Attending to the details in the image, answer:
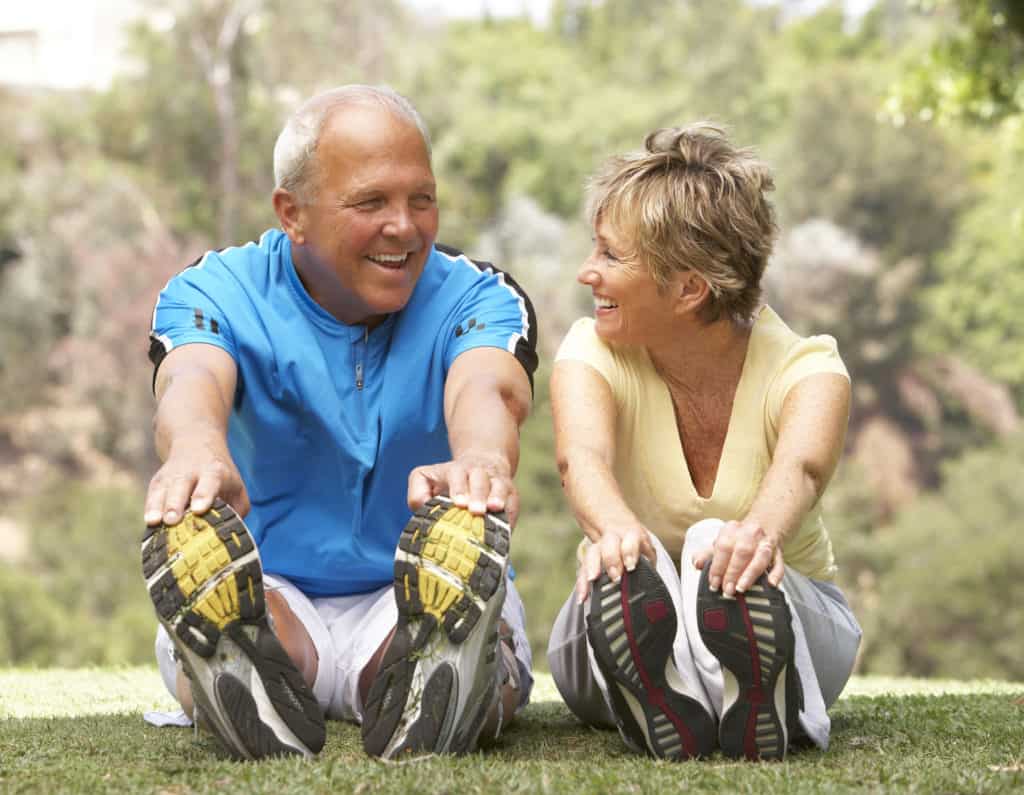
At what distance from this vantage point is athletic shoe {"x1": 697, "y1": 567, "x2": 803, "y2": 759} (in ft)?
8.76

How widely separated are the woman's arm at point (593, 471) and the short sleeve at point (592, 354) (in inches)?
0.8

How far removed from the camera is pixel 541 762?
274 centimetres

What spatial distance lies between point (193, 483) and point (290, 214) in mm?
941

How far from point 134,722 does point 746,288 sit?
1.81 metres

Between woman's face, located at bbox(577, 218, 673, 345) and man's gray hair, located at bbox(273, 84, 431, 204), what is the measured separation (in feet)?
1.48

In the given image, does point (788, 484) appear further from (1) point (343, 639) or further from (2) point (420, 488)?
(1) point (343, 639)

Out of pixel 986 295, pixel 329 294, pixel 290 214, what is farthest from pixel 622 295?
pixel 986 295

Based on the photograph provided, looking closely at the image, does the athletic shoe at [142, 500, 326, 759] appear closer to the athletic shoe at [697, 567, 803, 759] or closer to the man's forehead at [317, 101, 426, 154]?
the athletic shoe at [697, 567, 803, 759]

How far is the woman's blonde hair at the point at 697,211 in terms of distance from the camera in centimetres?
330

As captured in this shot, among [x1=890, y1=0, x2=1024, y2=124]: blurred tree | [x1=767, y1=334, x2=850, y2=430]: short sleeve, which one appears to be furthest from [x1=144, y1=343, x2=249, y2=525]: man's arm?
[x1=890, y1=0, x2=1024, y2=124]: blurred tree

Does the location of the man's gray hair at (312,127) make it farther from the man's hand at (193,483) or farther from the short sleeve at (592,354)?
the man's hand at (193,483)

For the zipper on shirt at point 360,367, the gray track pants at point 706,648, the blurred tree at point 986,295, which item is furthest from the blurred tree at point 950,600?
the zipper on shirt at point 360,367

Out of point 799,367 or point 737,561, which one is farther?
point 799,367

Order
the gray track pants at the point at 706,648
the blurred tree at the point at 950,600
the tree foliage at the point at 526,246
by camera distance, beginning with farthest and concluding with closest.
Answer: the tree foliage at the point at 526,246
the blurred tree at the point at 950,600
the gray track pants at the point at 706,648
